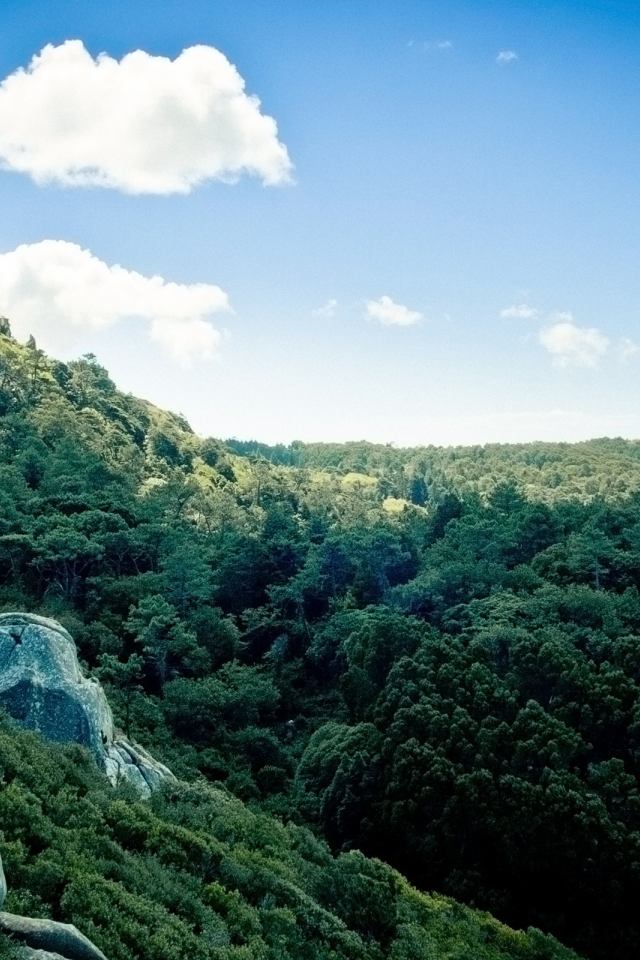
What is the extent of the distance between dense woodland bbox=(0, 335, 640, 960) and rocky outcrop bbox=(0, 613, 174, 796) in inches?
87.0

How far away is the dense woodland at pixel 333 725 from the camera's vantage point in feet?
48.2

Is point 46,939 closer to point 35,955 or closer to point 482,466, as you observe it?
point 35,955

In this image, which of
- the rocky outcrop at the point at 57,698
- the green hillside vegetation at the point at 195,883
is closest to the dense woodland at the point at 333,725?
the green hillside vegetation at the point at 195,883

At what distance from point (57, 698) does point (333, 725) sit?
13851mm

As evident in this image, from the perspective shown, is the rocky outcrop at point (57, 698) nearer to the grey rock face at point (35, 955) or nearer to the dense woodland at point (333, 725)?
the dense woodland at point (333, 725)

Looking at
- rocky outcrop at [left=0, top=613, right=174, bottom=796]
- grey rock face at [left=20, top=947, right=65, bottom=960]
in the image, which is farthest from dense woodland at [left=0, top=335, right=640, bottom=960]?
rocky outcrop at [left=0, top=613, right=174, bottom=796]

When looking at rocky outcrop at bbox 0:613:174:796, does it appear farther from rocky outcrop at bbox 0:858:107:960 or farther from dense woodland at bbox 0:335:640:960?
rocky outcrop at bbox 0:858:107:960

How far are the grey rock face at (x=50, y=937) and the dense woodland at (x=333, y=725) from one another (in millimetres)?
1513

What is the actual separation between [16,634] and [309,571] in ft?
85.5

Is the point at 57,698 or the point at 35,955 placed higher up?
the point at 35,955

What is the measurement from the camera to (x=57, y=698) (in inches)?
806

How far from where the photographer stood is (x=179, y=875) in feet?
47.2

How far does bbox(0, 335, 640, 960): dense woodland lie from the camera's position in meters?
14.7

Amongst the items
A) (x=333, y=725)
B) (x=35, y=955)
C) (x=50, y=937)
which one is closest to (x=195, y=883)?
(x=50, y=937)
